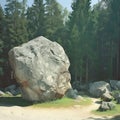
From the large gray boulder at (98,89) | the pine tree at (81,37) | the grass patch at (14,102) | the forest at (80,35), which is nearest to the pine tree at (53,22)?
the forest at (80,35)

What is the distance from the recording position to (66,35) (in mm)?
43625

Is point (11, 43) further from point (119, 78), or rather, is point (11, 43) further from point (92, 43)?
point (119, 78)

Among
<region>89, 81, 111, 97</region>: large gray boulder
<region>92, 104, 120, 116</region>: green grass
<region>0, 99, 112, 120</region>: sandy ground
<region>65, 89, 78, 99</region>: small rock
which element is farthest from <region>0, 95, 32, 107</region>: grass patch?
<region>89, 81, 111, 97</region>: large gray boulder

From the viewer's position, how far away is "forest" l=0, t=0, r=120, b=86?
41.5 metres

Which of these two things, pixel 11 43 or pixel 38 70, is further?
pixel 11 43

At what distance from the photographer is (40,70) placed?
26391 millimetres

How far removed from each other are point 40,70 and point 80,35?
16.6 m

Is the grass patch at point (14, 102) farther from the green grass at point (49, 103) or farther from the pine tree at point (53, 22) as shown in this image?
the pine tree at point (53, 22)

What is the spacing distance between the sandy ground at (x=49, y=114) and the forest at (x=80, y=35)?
16.6m

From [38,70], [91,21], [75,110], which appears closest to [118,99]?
[75,110]

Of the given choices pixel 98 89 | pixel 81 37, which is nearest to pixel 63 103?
pixel 98 89

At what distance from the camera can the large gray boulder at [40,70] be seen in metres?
26.1

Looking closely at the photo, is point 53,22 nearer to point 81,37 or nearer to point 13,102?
point 81,37

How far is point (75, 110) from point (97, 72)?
20.5 m
